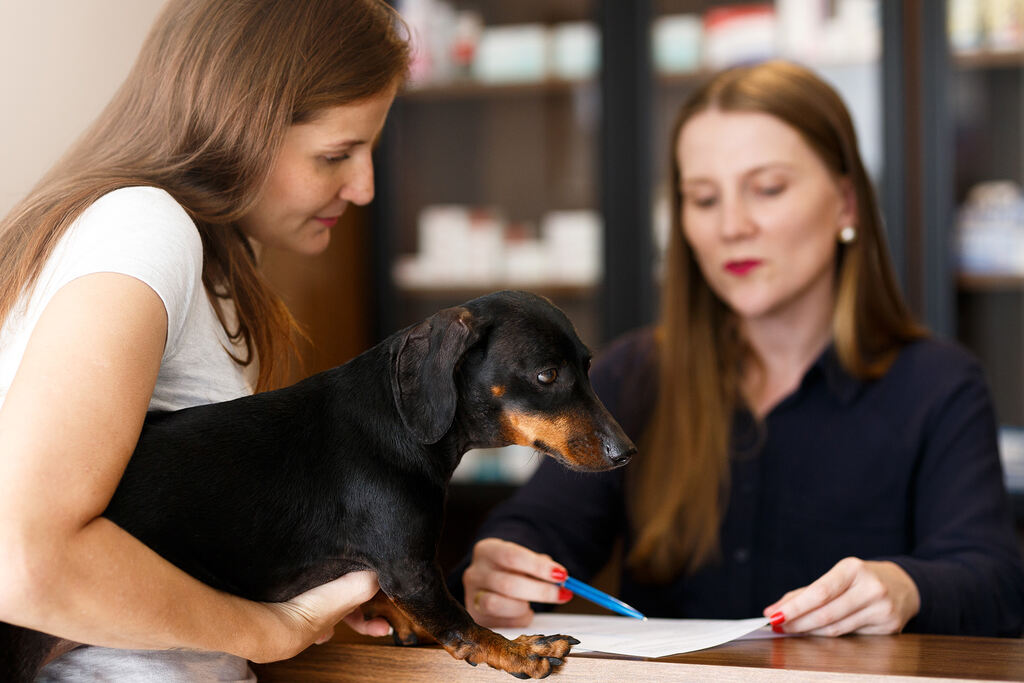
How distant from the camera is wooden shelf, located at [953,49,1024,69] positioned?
109 inches

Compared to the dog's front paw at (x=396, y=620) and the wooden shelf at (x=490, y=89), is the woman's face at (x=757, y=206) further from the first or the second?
the wooden shelf at (x=490, y=89)

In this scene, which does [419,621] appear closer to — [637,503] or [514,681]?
[514,681]

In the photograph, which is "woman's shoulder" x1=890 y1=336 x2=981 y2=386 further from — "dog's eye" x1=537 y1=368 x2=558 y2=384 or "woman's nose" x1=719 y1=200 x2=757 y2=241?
"dog's eye" x1=537 y1=368 x2=558 y2=384

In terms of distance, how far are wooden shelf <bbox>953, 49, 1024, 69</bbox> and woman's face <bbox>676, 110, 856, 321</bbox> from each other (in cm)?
156

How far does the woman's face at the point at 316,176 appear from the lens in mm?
957

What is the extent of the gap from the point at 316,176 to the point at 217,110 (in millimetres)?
124

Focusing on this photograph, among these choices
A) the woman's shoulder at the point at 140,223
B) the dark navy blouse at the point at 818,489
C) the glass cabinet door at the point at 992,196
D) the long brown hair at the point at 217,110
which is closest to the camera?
the woman's shoulder at the point at 140,223

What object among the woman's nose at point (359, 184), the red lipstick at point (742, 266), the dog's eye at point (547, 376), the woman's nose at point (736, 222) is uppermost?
the woman's nose at point (359, 184)

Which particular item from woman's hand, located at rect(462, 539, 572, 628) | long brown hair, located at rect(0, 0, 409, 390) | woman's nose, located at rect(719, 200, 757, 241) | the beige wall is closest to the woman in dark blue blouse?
woman's nose, located at rect(719, 200, 757, 241)

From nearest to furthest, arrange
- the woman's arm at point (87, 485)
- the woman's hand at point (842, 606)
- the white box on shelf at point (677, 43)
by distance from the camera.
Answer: the woman's arm at point (87, 485)
the woman's hand at point (842, 606)
the white box on shelf at point (677, 43)

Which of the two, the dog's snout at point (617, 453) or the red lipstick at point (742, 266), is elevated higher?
the red lipstick at point (742, 266)

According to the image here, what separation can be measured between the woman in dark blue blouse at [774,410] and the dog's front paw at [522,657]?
1.92ft

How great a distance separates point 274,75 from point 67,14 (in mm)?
1176

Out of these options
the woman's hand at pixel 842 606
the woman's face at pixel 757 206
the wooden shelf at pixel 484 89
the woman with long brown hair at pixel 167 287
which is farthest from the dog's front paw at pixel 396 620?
the wooden shelf at pixel 484 89
